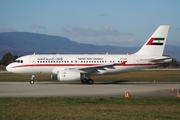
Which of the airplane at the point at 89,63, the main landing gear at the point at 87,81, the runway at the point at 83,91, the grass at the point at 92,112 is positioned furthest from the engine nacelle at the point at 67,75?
the grass at the point at 92,112

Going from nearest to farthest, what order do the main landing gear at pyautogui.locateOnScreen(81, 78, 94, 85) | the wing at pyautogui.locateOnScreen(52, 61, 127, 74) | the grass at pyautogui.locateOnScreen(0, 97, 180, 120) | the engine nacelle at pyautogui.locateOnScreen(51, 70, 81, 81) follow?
the grass at pyautogui.locateOnScreen(0, 97, 180, 120) → the engine nacelle at pyautogui.locateOnScreen(51, 70, 81, 81) → the wing at pyautogui.locateOnScreen(52, 61, 127, 74) → the main landing gear at pyautogui.locateOnScreen(81, 78, 94, 85)

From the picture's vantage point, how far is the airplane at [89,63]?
3722 centimetres

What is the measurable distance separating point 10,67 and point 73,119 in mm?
26057

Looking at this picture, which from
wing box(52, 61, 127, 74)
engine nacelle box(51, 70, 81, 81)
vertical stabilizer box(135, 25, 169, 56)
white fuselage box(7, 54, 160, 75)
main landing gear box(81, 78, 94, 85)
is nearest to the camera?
engine nacelle box(51, 70, 81, 81)

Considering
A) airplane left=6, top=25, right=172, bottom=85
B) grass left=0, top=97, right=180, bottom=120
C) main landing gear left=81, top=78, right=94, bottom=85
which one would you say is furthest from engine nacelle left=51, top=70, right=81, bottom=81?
grass left=0, top=97, right=180, bottom=120


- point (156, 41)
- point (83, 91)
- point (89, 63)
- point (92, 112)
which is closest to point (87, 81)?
point (89, 63)

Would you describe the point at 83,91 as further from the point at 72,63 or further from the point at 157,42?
the point at 157,42

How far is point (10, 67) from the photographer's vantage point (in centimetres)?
3756

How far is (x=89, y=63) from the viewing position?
38438 millimetres

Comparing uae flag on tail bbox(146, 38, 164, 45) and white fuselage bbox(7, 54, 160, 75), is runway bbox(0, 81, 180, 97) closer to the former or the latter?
white fuselage bbox(7, 54, 160, 75)

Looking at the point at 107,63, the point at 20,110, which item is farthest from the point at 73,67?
the point at 20,110

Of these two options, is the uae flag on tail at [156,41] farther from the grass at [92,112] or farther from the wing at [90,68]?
the grass at [92,112]

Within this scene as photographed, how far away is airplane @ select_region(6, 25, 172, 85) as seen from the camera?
122 feet

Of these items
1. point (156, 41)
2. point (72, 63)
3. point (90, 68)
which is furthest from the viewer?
point (156, 41)
